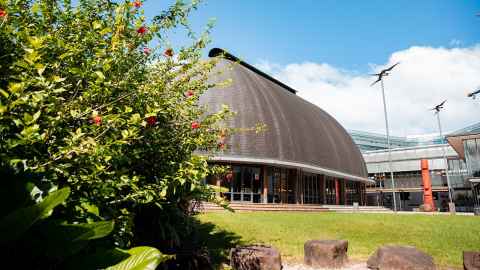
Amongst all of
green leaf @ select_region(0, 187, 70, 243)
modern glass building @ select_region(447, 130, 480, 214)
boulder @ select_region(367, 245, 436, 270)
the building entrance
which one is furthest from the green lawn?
modern glass building @ select_region(447, 130, 480, 214)

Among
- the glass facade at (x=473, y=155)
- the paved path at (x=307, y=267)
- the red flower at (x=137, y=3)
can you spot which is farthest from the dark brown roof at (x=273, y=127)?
the red flower at (x=137, y=3)

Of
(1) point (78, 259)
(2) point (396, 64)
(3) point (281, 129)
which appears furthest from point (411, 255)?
(2) point (396, 64)

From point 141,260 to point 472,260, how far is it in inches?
369

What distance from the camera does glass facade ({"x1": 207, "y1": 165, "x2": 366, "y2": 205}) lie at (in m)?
32.3

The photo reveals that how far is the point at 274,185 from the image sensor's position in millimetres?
34031

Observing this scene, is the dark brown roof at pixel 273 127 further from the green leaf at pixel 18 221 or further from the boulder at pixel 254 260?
the green leaf at pixel 18 221

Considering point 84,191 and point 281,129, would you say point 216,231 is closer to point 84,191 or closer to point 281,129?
point 84,191

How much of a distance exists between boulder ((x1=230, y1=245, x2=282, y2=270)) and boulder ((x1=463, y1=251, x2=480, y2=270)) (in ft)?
15.6

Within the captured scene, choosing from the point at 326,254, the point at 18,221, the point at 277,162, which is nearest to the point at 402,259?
the point at 326,254

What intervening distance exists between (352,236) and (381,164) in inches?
2501

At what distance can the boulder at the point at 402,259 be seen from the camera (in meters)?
8.13

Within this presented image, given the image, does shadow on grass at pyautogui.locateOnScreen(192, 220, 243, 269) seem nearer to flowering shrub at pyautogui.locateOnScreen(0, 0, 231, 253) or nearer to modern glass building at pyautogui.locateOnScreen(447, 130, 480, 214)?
flowering shrub at pyautogui.locateOnScreen(0, 0, 231, 253)

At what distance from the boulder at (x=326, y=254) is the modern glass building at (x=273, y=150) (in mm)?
18215

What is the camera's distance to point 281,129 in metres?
34.8
